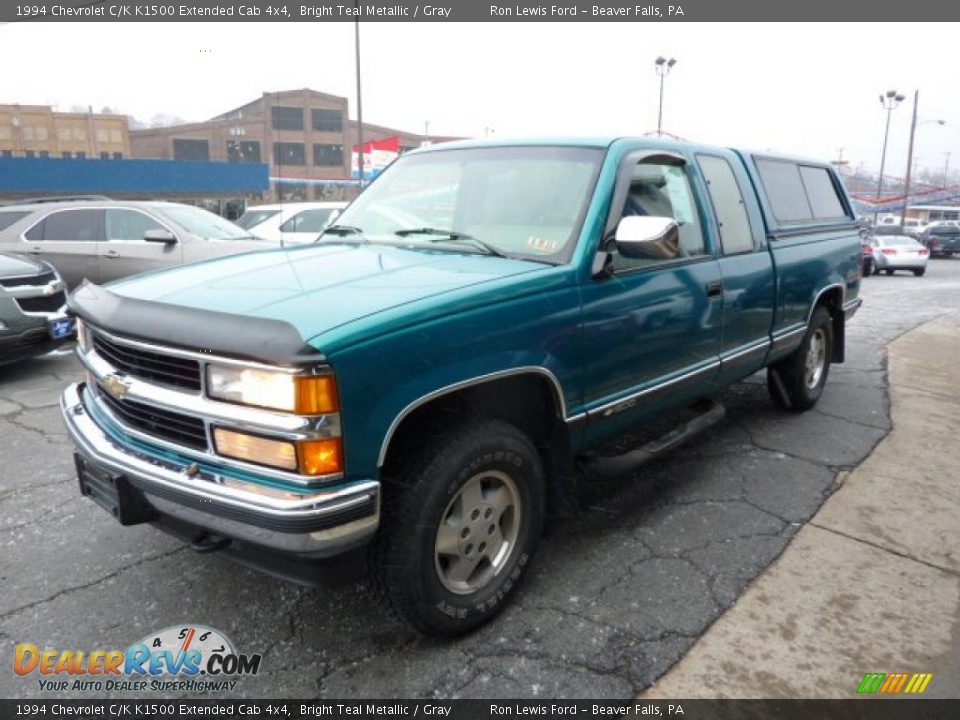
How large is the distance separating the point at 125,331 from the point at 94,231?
708 cm

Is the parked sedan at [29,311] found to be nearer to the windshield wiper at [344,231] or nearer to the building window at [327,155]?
the windshield wiper at [344,231]

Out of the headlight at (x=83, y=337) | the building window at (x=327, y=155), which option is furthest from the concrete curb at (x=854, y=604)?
the building window at (x=327, y=155)

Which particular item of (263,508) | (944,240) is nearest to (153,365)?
(263,508)

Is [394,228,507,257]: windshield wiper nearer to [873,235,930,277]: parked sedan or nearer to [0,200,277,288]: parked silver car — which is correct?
[0,200,277,288]: parked silver car

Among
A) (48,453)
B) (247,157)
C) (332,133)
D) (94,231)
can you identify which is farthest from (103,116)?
(48,453)

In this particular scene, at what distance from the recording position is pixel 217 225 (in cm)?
865

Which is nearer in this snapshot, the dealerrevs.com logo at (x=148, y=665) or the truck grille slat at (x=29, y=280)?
the dealerrevs.com logo at (x=148, y=665)

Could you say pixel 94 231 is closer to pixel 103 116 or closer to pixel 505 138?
pixel 505 138

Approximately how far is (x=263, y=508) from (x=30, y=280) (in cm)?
538

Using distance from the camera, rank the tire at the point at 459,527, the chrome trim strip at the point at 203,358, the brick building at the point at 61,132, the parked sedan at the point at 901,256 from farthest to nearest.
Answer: the brick building at the point at 61,132 < the parked sedan at the point at 901,256 < the tire at the point at 459,527 < the chrome trim strip at the point at 203,358

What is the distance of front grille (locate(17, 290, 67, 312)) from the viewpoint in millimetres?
5957

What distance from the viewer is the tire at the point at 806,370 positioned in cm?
514

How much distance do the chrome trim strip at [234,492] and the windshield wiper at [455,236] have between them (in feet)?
4.10

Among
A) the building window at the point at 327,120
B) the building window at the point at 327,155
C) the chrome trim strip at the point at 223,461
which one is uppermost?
the building window at the point at 327,120
